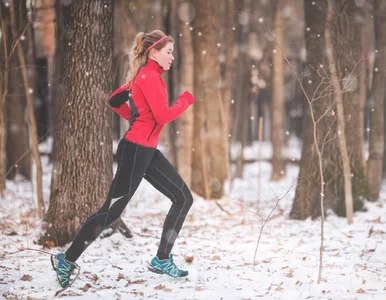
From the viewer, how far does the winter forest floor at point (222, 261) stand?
164 inches

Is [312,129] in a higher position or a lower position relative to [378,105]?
lower

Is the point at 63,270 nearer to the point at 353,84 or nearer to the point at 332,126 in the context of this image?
the point at 332,126

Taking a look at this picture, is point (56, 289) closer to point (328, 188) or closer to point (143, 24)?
point (328, 188)

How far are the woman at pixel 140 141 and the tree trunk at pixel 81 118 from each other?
128 cm

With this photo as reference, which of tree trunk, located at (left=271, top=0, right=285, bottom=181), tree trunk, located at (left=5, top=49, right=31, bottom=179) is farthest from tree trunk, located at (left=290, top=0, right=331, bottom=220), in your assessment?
tree trunk, located at (left=5, top=49, right=31, bottom=179)

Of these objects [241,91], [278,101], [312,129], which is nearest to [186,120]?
[312,129]

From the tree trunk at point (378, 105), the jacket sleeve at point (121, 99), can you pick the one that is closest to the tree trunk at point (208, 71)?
the tree trunk at point (378, 105)

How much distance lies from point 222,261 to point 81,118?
2175 mm

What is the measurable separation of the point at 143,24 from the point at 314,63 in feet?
35.4

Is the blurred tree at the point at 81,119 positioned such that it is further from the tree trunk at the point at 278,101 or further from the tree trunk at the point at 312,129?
the tree trunk at the point at 278,101

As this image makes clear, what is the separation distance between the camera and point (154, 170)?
14.3 feet

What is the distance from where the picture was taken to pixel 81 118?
5.52 meters

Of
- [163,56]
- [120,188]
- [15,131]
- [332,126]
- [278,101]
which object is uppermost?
[278,101]

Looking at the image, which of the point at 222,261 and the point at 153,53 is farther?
the point at 222,261
